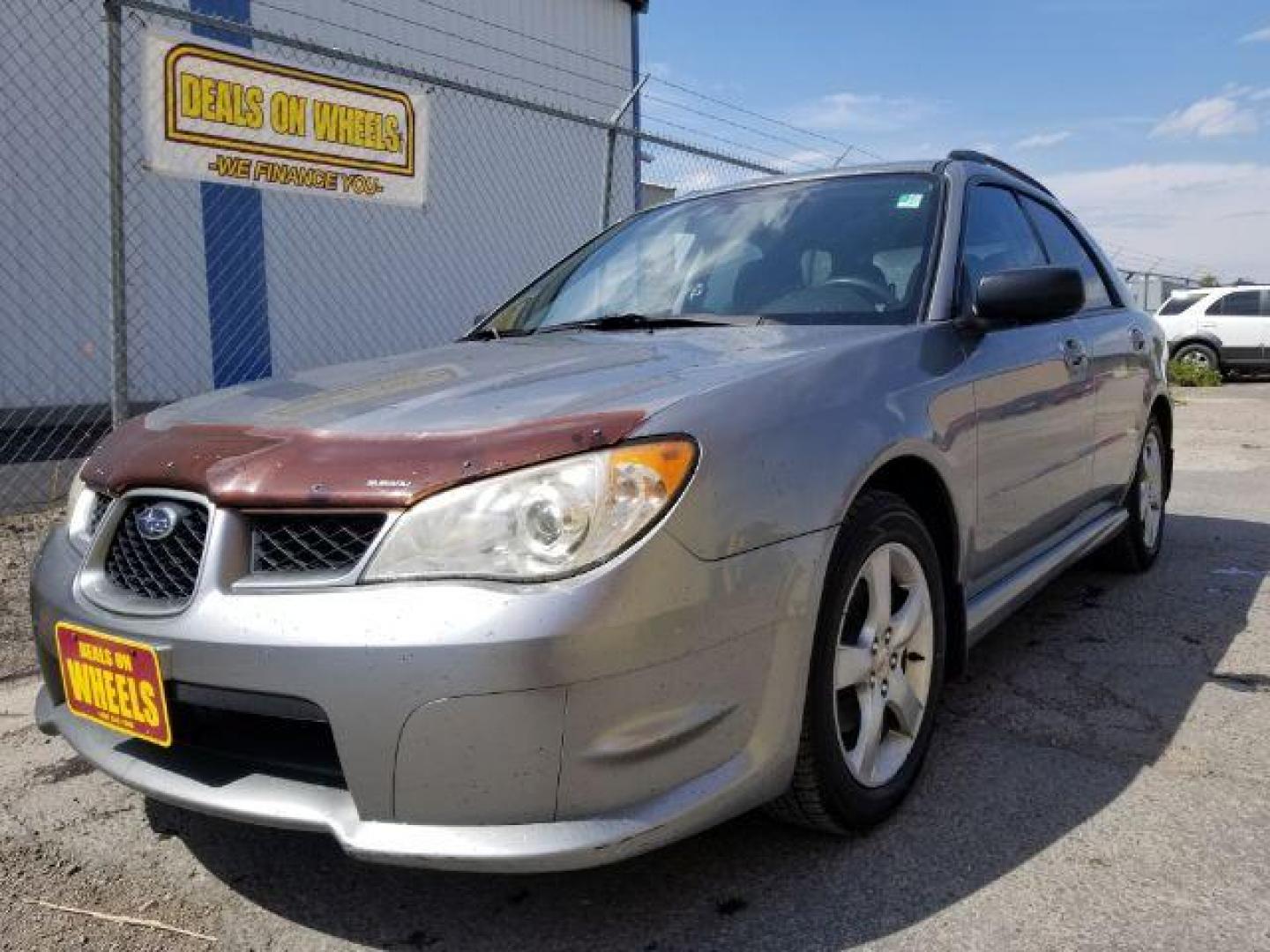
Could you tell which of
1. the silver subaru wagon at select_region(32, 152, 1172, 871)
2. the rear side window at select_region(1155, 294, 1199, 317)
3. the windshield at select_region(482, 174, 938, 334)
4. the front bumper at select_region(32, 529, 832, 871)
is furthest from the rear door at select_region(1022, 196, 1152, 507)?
the rear side window at select_region(1155, 294, 1199, 317)

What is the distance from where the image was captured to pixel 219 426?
220 centimetres

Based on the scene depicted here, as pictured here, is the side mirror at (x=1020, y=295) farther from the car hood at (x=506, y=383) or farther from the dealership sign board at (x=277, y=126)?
the dealership sign board at (x=277, y=126)

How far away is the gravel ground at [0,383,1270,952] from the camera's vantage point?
200 centimetres

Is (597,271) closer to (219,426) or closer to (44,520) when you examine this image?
(219,426)

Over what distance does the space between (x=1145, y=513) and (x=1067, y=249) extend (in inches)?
49.0

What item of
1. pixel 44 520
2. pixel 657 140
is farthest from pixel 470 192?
pixel 44 520

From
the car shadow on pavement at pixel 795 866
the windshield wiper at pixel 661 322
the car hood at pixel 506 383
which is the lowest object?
the car shadow on pavement at pixel 795 866

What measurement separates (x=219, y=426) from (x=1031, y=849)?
1.91 metres

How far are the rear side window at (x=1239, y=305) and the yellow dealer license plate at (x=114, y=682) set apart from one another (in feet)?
65.6

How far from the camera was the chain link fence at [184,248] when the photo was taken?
7.50 m

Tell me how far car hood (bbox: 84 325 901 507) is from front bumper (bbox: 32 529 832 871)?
0.67 ft

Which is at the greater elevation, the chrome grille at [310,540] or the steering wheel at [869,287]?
the steering wheel at [869,287]

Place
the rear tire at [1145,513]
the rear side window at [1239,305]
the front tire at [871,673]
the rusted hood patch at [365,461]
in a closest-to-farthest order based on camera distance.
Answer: the rusted hood patch at [365,461] < the front tire at [871,673] < the rear tire at [1145,513] < the rear side window at [1239,305]

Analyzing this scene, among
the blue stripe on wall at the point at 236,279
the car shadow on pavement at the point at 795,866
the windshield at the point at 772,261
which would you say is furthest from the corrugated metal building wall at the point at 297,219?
the car shadow on pavement at the point at 795,866
